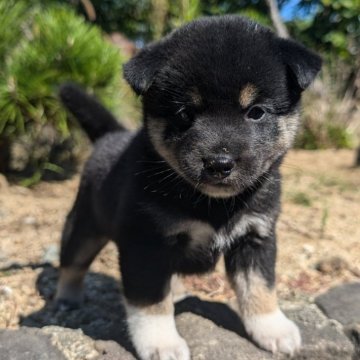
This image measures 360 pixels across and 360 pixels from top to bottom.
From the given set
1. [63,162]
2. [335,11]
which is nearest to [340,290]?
[63,162]

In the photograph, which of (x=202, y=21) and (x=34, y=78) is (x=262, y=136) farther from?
(x=34, y=78)

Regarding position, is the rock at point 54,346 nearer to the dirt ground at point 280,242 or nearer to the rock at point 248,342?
the rock at point 248,342

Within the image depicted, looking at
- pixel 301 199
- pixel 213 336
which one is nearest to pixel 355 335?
pixel 213 336

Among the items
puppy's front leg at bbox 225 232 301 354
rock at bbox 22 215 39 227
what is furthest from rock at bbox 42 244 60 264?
puppy's front leg at bbox 225 232 301 354

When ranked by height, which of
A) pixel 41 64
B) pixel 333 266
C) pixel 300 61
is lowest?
pixel 333 266

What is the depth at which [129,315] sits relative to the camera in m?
2.72

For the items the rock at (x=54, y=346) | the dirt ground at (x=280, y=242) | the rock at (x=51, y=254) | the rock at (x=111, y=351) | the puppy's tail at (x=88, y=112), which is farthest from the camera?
the rock at (x=51, y=254)

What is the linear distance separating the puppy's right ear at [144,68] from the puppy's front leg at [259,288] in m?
0.87

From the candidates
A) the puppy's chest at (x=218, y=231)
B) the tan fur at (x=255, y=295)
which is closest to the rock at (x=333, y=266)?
the tan fur at (x=255, y=295)

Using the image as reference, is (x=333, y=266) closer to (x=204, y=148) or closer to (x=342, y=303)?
(x=342, y=303)

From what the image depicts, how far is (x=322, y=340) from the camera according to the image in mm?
2764

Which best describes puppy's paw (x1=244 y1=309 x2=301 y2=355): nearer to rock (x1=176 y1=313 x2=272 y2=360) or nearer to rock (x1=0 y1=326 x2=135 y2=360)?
rock (x1=176 y1=313 x2=272 y2=360)

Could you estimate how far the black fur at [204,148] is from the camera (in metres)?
2.42

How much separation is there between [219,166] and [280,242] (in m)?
2.29
